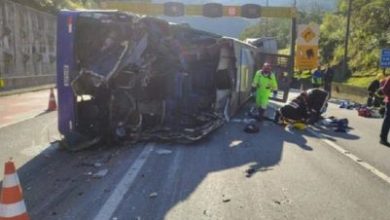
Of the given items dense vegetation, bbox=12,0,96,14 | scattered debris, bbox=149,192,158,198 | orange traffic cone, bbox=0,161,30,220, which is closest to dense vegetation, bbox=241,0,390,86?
dense vegetation, bbox=12,0,96,14

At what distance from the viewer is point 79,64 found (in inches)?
430

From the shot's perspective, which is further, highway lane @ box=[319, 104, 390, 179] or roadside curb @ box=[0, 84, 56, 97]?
roadside curb @ box=[0, 84, 56, 97]

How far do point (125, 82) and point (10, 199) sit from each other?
22.2 feet

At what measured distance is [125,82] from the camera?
11469 millimetres

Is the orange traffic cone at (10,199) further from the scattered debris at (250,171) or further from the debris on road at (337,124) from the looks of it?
the debris on road at (337,124)

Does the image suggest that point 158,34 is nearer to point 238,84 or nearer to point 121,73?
point 121,73

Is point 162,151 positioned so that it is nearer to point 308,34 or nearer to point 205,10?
point 308,34

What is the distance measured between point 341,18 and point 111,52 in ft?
186

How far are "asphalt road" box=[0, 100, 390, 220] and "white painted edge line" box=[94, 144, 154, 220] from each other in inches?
0.5

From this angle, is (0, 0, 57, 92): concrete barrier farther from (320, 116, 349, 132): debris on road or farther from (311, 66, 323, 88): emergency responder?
(320, 116, 349, 132): debris on road

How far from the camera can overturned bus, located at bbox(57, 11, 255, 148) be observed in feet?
35.4

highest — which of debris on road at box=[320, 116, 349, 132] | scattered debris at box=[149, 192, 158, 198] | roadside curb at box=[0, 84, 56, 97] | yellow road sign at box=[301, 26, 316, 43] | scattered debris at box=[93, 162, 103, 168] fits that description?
yellow road sign at box=[301, 26, 316, 43]

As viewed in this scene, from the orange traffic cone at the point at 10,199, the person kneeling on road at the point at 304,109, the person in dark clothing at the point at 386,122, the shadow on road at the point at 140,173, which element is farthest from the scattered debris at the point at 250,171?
the person kneeling on road at the point at 304,109

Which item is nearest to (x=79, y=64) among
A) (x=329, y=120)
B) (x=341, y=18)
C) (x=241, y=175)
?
(x=241, y=175)
